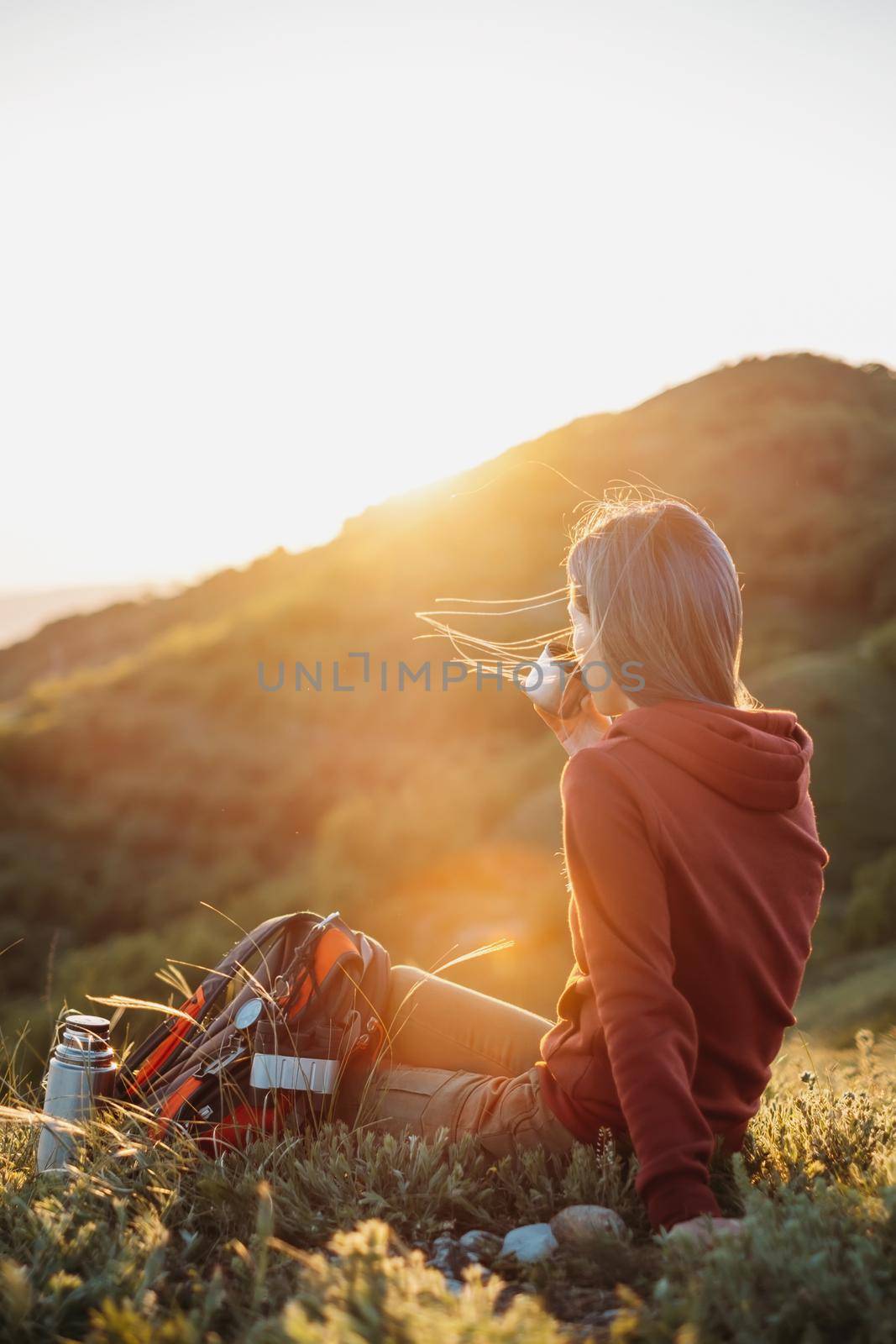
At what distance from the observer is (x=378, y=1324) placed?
1345mm

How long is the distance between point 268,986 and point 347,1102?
0.33 meters

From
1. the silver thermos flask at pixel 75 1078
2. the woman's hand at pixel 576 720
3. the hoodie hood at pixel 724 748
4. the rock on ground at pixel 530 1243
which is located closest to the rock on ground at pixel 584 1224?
the rock on ground at pixel 530 1243

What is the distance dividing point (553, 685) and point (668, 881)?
606 mm

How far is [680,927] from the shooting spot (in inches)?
72.6

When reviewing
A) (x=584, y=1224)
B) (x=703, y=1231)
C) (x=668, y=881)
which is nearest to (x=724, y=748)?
(x=668, y=881)

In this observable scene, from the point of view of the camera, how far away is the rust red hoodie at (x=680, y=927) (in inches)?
66.4

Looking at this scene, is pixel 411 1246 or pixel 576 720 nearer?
pixel 411 1246

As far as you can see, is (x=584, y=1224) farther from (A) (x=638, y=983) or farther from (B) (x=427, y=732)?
(B) (x=427, y=732)

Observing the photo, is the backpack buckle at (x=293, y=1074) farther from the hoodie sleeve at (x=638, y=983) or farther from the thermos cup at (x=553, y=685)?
the thermos cup at (x=553, y=685)

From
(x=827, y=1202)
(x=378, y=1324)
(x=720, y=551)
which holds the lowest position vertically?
(x=827, y=1202)

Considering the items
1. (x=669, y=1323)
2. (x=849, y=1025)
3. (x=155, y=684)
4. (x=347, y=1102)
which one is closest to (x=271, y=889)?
(x=155, y=684)

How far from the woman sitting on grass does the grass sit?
97 millimetres

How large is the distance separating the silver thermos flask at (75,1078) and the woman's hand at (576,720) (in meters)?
1.28

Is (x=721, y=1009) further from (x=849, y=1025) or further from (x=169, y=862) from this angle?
(x=169, y=862)
